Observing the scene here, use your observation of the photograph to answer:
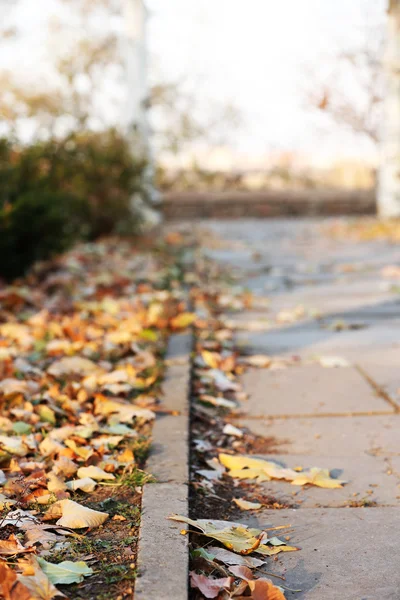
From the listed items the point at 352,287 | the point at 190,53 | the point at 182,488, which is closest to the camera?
the point at 182,488

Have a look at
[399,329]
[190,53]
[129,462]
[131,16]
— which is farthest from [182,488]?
[190,53]

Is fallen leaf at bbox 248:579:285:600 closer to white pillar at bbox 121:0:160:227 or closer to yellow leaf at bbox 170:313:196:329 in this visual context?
yellow leaf at bbox 170:313:196:329

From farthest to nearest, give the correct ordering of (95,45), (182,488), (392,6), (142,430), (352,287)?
(95,45)
(392,6)
(352,287)
(142,430)
(182,488)

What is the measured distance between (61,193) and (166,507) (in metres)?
4.36

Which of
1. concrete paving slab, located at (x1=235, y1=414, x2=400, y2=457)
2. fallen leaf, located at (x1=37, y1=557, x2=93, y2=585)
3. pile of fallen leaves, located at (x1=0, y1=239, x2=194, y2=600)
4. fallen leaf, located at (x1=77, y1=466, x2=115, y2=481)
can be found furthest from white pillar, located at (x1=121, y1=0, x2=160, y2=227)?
fallen leaf, located at (x1=37, y1=557, x2=93, y2=585)

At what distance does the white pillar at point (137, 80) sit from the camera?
402 inches

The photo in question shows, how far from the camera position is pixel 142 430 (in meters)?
2.45

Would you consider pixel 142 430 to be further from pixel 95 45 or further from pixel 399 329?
pixel 95 45

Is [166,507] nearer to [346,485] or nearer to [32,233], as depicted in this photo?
[346,485]

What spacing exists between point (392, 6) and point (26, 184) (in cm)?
709

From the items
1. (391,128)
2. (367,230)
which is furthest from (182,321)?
(391,128)

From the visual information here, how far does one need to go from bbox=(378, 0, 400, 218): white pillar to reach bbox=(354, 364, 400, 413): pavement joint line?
23.2 feet

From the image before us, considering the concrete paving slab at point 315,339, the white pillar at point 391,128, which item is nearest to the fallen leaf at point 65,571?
the concrete paving slab at point 315,339

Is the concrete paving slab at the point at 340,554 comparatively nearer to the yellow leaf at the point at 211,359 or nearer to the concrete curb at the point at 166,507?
the concrete curb at the point at 166,507
